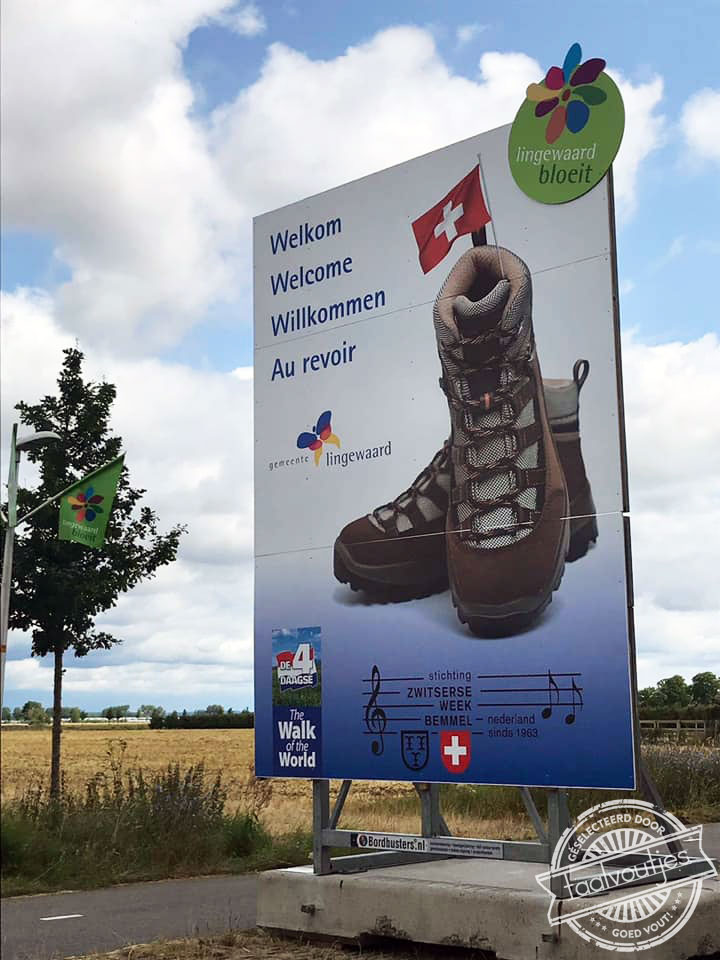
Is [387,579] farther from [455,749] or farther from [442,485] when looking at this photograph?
[455,749]

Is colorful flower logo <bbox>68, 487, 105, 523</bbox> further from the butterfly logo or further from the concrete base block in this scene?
the concrete base block

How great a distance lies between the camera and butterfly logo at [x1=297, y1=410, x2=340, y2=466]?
944 cm

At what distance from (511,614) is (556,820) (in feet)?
4.45

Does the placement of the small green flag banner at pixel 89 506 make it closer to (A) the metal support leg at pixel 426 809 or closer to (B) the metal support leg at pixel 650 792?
(A) the metal support leg at pixel 426 809

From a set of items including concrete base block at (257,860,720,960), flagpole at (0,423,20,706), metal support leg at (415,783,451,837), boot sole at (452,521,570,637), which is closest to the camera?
concrete base block at (257,860,720,960)

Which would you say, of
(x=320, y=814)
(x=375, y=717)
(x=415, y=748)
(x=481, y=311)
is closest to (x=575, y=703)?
(x=415, y=748)

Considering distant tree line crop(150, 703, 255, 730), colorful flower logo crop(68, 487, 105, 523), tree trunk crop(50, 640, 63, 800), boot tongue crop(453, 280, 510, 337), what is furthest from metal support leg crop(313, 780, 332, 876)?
distant tree line crop(150, 703, 255, 730)

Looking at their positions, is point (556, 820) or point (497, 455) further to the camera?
point (497, 455)

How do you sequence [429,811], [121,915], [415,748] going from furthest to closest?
[121,915] → [429,811] → [415,748]

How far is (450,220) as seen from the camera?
8891 millimetres

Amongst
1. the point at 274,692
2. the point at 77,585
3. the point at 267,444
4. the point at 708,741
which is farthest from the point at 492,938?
the point at 708,741

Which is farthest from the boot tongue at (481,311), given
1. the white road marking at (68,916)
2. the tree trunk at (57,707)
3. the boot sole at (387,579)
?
the tree trunk at (57,707)

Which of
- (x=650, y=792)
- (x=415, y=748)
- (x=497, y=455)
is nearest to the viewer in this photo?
(x=650, y=792)

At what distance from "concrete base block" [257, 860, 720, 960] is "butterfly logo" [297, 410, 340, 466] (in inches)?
126
